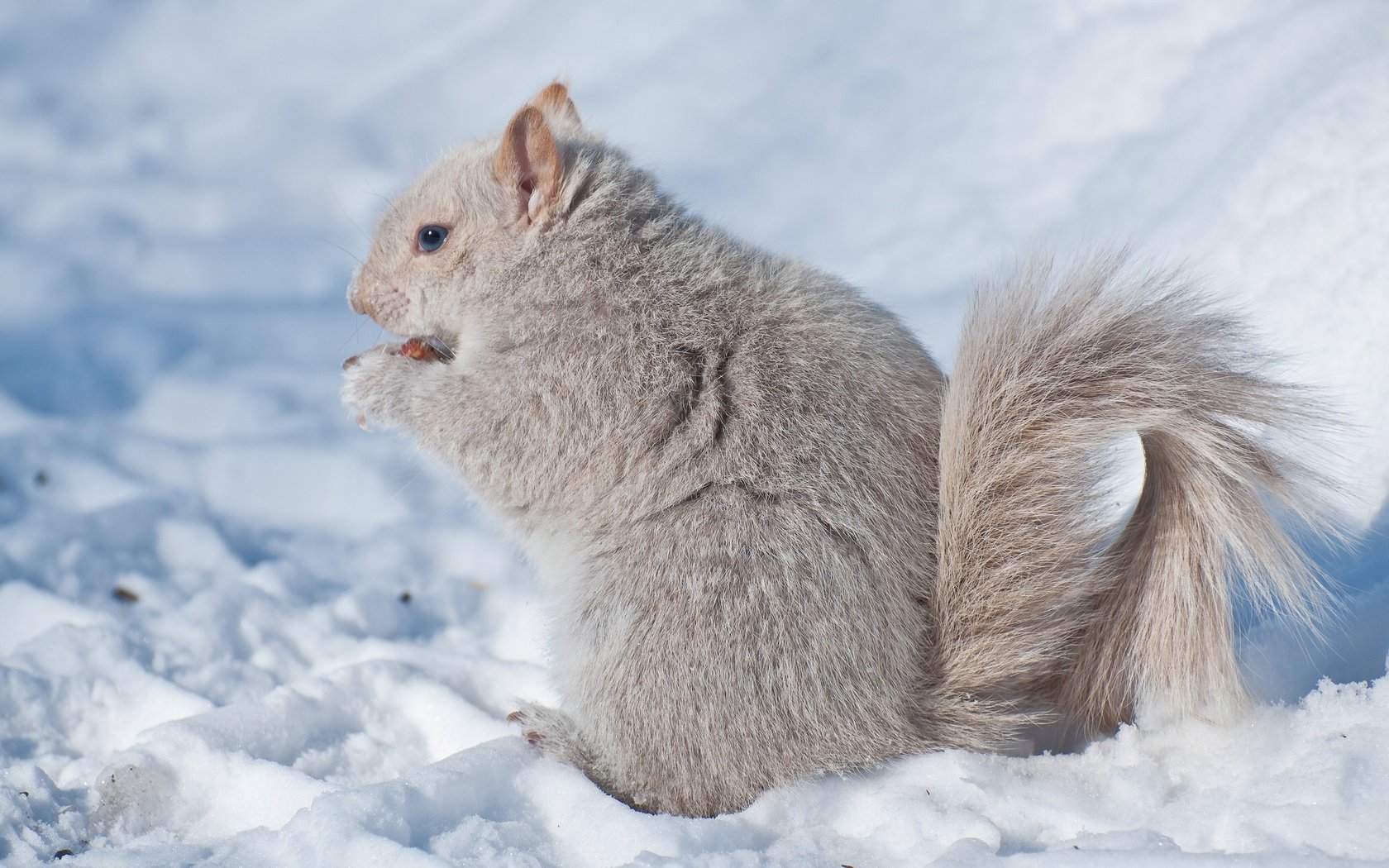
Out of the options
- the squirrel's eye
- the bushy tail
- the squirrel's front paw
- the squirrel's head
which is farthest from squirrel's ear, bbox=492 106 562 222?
the bushy tail

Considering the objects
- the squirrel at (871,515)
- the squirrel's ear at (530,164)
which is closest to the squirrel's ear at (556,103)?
the squirrel's ear at (530,164)

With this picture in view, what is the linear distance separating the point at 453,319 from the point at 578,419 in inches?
16.7

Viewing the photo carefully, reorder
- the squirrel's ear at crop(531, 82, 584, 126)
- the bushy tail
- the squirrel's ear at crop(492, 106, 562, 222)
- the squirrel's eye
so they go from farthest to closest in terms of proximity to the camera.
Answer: the squirrel's ear at crop(531, 82, 584, 126), the squirrel's eye, the squirrel's ear at crop(492, 106, 562, 222), the bushy tail

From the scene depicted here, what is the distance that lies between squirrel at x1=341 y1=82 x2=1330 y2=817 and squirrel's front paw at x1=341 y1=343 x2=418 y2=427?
210 mm

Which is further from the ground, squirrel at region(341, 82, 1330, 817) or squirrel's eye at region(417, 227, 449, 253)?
squirrel's eye at region(417, 227, 449, 253)

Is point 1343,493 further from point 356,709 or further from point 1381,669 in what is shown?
point 356,709

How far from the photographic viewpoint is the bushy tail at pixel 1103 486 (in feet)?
5.21

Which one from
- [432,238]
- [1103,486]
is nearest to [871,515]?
[1103,486]

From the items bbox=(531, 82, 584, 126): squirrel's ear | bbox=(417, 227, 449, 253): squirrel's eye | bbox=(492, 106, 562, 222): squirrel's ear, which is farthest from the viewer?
bbox=(531, 82, 584, 126): squirrel's ear

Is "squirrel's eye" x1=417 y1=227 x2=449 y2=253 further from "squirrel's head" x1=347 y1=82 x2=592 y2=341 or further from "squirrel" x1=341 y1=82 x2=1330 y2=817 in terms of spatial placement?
"squirrel" x1=341 y1=82 x2=1330 y2=817

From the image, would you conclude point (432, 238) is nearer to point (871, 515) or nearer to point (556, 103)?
point (556, 103)

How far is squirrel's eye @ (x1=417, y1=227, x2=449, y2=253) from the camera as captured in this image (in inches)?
82.4

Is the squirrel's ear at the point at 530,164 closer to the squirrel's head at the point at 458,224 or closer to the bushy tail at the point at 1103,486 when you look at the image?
the squirrel's head at the point at 458,224

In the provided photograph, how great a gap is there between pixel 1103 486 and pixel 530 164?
1151mm
